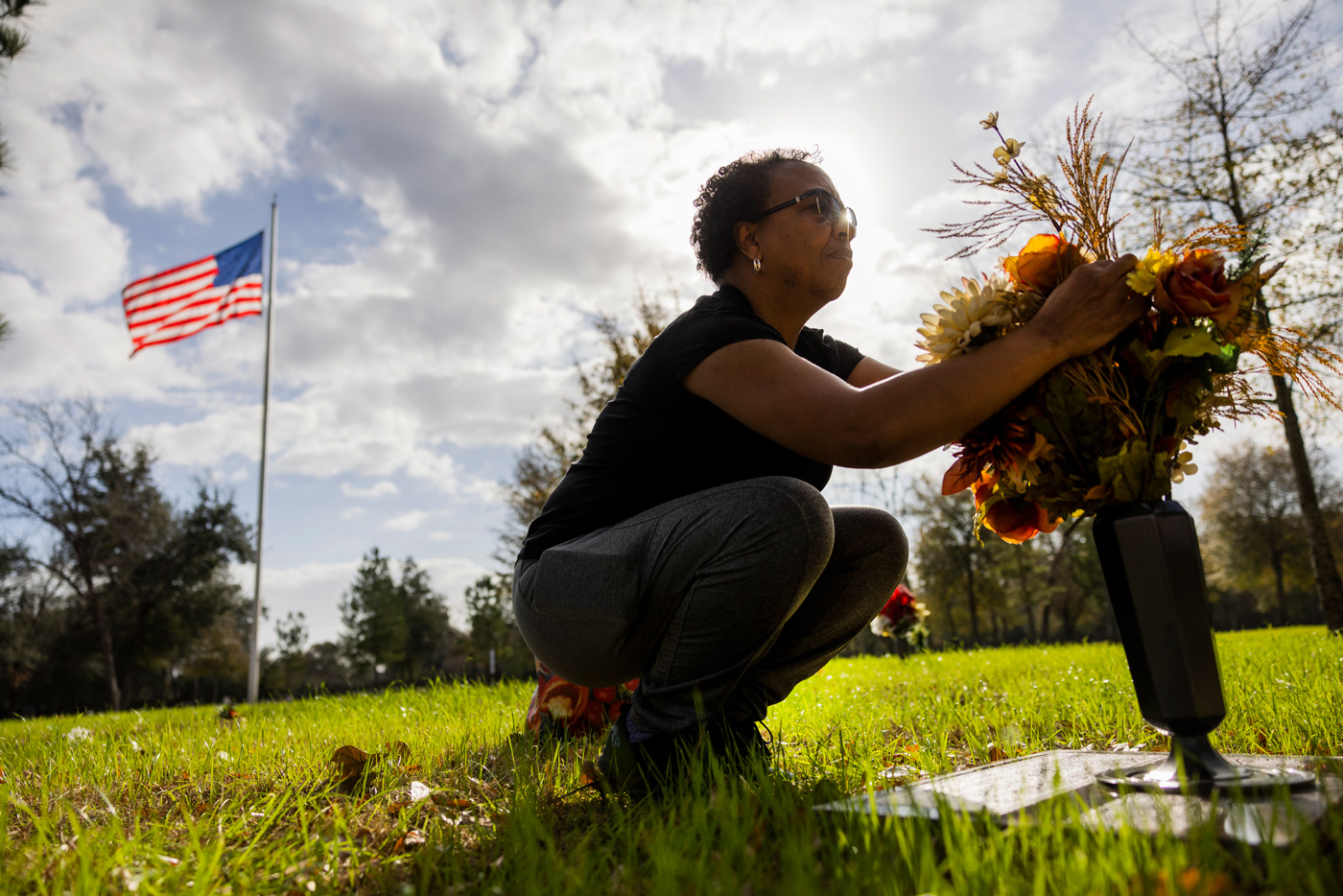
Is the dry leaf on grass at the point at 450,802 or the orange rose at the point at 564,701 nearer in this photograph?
the dry leaf on grass at the point at 450,802

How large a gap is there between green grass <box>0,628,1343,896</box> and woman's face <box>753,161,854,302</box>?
143 centimetres

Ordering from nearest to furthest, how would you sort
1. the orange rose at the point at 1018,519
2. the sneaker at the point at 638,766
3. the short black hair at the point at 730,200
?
the orange rose at the point at 1018,519, the sneaker at the point at 638,766, the short black hair at the point at 730,200

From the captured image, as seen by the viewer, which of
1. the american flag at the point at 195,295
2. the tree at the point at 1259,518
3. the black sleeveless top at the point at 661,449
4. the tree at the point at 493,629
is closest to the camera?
the black sleeveless top at the point at 661,449

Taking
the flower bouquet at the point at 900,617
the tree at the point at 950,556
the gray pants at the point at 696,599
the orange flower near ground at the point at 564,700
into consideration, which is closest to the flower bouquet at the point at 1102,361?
the gray pants at the point at 696,599

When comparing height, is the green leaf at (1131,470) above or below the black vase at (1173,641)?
above

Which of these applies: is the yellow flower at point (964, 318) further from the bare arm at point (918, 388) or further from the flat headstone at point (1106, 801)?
the flat headstone at point (1106, 801)

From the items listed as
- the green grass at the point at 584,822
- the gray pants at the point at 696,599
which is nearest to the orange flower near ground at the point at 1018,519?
the gray pants at the point at 696,599

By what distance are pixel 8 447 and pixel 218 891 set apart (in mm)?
29643

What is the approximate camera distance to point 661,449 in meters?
2.34

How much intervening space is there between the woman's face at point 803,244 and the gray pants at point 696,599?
774mm

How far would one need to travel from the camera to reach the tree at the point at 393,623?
43.9 meters

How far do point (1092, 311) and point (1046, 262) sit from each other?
21cm

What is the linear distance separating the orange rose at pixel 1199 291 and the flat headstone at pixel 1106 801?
3.01 feet

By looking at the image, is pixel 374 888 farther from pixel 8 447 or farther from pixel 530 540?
pixel 8 447
